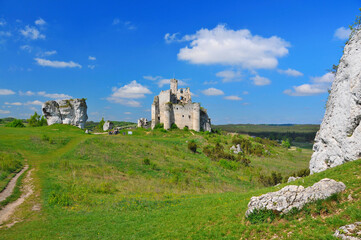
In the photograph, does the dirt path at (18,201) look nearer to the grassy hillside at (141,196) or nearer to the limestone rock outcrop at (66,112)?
the grassy hillside at (141,196)

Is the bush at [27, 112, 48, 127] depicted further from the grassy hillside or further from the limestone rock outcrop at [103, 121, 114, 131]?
the grassy hillside

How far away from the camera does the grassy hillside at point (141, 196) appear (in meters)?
7.31

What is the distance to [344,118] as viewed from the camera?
39.5 ft

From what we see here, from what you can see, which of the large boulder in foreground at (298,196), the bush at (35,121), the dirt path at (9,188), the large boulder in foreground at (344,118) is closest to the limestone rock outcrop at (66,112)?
the bush at (35,121)

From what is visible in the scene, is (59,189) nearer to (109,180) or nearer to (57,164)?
(109,180)

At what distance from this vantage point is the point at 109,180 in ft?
63.5

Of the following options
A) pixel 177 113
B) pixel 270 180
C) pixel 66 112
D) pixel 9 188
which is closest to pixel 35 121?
pixel 66 112

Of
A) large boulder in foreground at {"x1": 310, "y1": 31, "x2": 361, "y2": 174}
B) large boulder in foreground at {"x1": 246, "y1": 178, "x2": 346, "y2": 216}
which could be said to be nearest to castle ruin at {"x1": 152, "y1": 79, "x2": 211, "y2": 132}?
large boulder in foreground at {"x1": 310, "y1": 31, "x2": 361, "y2": 174}

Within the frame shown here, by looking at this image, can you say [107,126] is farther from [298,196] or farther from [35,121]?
[298,196]

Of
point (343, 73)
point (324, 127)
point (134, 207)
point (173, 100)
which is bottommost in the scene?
point (134, 207)

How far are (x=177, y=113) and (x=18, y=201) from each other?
40.5 m

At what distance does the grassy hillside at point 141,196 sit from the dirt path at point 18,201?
1.54ft

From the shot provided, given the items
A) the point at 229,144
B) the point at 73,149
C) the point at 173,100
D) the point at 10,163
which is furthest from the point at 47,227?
the point at 173,100

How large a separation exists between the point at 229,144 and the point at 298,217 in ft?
136
